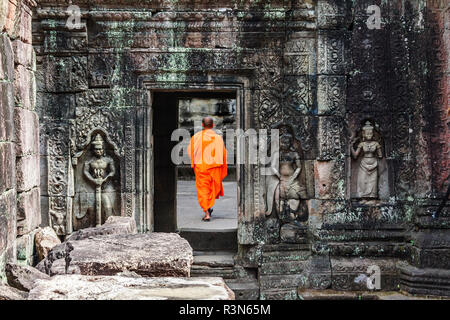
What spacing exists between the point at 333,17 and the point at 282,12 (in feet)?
2.09

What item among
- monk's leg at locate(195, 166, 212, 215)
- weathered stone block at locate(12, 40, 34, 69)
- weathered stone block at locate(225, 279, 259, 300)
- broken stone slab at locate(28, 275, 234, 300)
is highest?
weathered stone block at locate(12, 40, 34, 69)

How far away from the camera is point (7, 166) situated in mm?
3670

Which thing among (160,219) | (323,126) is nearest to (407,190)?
(323,126)

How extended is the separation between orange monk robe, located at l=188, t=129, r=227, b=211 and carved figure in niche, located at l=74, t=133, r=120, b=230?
72.1 inches

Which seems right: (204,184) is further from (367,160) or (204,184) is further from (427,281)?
(427,281)

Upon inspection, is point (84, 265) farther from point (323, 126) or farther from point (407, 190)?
point (407, 190)

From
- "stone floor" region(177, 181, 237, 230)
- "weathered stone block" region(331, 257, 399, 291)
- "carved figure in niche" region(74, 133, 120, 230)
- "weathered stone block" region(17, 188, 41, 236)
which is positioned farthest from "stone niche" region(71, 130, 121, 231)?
"weathered stone block" region(331, 257, 399, 291)

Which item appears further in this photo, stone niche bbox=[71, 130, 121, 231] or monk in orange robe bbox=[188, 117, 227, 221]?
monk in orange robe bbox=[188, 117, 227, 221]

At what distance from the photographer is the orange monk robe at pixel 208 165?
848 cm

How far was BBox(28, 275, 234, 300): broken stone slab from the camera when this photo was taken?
104 inches

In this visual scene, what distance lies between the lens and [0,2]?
3.50 m

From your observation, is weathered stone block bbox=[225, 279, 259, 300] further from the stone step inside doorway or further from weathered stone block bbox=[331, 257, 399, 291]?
weathered stone block bbox=[331, 257, 399, 291]

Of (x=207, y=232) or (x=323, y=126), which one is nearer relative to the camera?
(x=323, y=126)

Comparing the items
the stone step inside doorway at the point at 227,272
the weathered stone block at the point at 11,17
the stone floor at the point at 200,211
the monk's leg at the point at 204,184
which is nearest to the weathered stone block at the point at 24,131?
the weathered stone block at the point at 11,17
